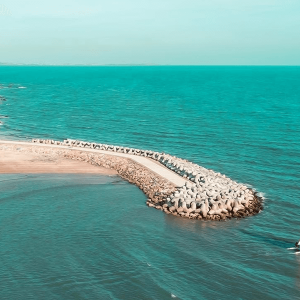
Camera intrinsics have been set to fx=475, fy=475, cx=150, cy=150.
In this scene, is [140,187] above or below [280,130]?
below

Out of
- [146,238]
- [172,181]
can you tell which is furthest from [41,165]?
[146,238]

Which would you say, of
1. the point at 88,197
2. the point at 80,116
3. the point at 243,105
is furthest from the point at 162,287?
the point at 243,105

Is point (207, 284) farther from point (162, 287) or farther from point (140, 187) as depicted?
point (140, 187)

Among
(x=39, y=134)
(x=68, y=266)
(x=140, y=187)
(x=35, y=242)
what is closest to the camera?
(x=68, y=266)

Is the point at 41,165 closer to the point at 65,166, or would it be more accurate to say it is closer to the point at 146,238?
the point at 65,166

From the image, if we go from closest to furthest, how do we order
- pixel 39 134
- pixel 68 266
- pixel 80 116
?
pixel 68 266
pixel 39 134
pixel 80 116

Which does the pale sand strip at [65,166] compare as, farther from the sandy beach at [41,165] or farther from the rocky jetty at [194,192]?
the rocky jetty at [194,192]

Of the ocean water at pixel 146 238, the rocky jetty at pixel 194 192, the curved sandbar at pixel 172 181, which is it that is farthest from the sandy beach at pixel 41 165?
the ocean water at pixel 146 238

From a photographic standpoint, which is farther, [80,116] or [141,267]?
[80,116]
